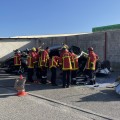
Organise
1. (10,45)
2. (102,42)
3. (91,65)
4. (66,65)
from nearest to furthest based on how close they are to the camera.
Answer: (66,65), (91,65), (102,42), (10,45)

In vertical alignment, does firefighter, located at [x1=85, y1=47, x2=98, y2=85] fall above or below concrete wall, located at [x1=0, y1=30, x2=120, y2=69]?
below

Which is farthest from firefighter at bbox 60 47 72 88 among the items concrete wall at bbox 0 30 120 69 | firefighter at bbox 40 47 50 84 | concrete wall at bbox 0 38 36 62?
concrete wall at bbox 0 38 36 62

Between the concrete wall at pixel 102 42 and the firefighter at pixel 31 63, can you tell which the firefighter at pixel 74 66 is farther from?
the concrete wall at pixel 102 42

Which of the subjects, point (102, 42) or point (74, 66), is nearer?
Answer: point (74, 66)

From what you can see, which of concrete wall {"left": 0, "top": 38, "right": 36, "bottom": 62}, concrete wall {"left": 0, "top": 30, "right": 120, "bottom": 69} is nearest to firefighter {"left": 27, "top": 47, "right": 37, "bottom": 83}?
concrete wall {"left": 0, "top": 30, "right": 120, "bottom": 69}

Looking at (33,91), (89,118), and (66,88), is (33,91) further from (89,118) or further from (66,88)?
(89,118)

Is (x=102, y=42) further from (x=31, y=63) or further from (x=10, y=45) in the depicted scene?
(x=10, y=45)

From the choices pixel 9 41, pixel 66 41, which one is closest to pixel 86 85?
pixel 66 41

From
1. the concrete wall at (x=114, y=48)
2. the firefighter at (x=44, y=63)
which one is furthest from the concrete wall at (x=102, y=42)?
the firefighter at (x=44, y=63)

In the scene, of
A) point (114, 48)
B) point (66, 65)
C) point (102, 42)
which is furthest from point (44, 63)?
point (102, 42)

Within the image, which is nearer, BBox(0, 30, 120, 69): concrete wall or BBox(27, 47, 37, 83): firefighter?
BBox(27, 47, 37, 83): firefighter

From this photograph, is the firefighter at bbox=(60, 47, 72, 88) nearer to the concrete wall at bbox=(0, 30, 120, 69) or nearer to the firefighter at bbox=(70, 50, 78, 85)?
the firefighter at bbox=(70, 50, 78, 85)

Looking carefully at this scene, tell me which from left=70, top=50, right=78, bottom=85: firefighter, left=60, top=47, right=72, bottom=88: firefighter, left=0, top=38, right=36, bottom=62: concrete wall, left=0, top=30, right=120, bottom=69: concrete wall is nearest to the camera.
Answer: left=60, top=47, right=72, bottom=88: firefighter

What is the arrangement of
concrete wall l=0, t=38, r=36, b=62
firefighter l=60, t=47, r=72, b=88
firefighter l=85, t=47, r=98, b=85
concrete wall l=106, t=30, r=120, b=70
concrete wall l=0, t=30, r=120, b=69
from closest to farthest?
1. firefighter l=60, t=47, r=72, b=88
2. firefighter l=85, t=47, r=98, b=85
3. concrete wall l=106, t=30, r=120, b=70
4. concrete wall l=0, t=30, r=120, b=69
5. concrete wall l=0, t=38, r=36, b=62
